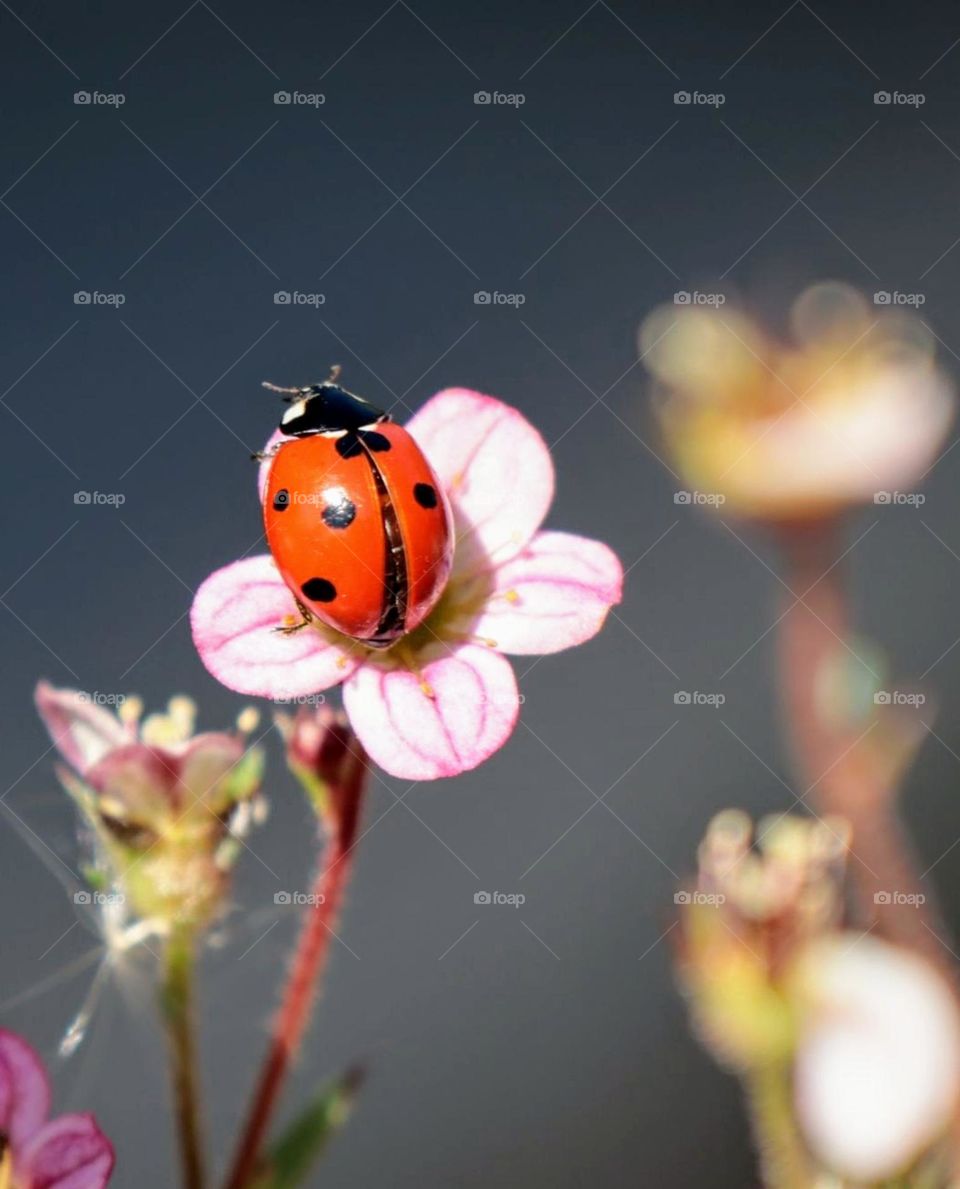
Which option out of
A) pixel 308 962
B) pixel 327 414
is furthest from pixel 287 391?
pixel 308 962

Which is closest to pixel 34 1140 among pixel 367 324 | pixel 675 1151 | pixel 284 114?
pixel 675 1151

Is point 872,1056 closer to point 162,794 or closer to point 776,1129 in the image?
point 776,1129

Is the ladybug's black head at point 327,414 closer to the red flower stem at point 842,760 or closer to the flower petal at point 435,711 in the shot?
the flower petal at point 435,711

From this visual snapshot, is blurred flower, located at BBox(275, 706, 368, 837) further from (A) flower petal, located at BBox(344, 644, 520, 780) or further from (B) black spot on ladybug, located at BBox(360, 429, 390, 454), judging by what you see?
(B) black spot on ladybug, located at BBox(360, 429, 390, 454)

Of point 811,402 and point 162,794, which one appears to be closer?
point 162,794

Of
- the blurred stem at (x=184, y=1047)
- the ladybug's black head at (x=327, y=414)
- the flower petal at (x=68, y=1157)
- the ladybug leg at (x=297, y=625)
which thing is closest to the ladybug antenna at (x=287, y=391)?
the ladybug's black head at (x=327, y=414)
